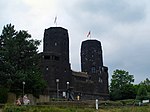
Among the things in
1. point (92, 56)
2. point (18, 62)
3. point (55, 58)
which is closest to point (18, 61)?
point (18, 62)

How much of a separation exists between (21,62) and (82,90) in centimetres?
4150

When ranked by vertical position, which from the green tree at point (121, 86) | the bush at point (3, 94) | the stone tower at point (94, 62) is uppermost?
the stone tower at point (94, 62)

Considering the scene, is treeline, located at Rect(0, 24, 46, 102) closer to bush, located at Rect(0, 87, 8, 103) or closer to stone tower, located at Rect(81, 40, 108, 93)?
bush, located at Rect(0, 87, 8, 103)

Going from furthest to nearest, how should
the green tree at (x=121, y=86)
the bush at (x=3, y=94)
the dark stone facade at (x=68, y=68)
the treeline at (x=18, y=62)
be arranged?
1. the green tree at (x=121, y=86)
2. the dark stone facade at (x=68, y=68)
3. the treeline at (x=18, y=62)
4. the bush at (x=3, y=94)

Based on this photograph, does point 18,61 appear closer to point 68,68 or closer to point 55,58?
point 55,58

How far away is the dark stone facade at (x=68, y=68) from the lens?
72.6 meters

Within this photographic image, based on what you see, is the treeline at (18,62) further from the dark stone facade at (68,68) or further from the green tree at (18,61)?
the dark stone facade at (68,68)

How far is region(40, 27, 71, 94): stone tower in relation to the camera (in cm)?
7231

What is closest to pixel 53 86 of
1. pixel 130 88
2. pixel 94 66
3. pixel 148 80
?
pixel 94 66

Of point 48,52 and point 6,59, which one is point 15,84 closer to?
point 6,59

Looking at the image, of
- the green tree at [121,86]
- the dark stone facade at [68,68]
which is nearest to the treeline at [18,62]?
the dark stone facade at [68,68]

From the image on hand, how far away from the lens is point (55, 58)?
7412cm

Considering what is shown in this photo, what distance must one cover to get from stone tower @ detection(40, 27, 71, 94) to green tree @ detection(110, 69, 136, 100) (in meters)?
21.5

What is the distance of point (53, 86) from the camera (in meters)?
71.7
